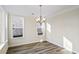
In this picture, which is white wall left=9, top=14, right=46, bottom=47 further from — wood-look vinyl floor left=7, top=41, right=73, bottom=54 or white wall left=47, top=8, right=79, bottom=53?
white wall left=47, top=8, right=79, bottom=53

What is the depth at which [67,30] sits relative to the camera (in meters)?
→ 4.06

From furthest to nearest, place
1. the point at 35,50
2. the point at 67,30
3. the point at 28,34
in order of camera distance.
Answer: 1. the point at 28,34
2. the point at 67,30
3. the point at 35,50

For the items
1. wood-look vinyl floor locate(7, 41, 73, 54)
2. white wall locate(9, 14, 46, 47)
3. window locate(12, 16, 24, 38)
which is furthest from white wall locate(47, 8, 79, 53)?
window locate(12, 16, 24, 38)

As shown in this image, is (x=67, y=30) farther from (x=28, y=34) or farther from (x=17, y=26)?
(x=17, y=26)

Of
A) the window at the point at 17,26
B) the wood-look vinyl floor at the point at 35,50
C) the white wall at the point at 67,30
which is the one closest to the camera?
the white wall at the point at 67,30

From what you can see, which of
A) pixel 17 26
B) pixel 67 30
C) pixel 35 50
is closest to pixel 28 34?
pixel 17 26

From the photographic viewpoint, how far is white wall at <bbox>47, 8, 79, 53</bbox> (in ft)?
11.4

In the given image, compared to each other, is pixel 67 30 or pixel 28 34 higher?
pixel 67 30

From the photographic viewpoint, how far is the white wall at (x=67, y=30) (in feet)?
11.4

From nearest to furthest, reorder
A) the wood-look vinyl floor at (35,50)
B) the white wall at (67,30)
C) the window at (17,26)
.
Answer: the white wall at (67,30), the wood-look vinyl floor at (35,50), the window at (17,26)

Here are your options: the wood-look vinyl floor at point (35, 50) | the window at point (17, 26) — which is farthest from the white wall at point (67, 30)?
the window at point (17, 26)

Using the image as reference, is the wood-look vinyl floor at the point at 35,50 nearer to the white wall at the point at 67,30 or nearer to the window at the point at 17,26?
the white wall at the point at 67,30
